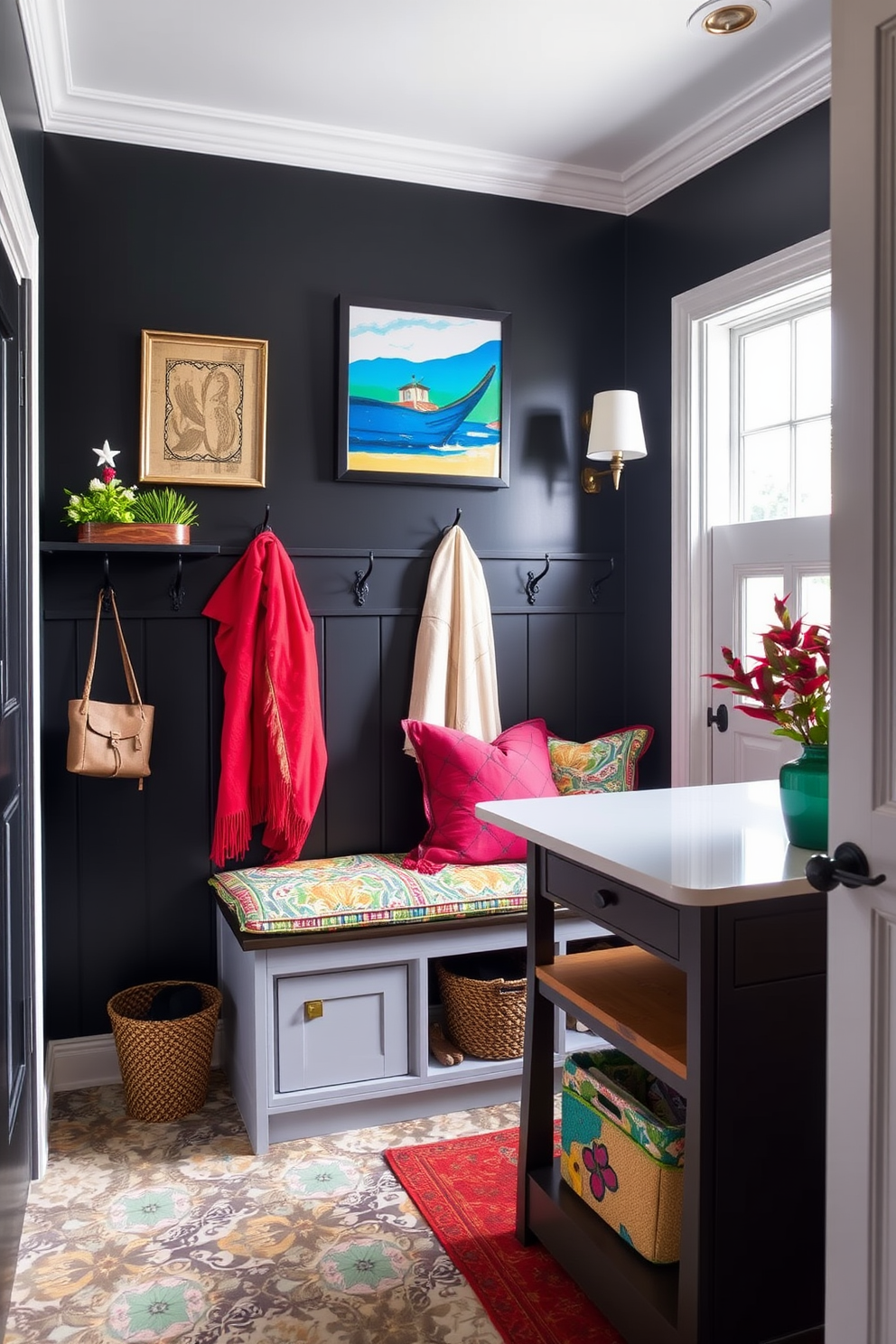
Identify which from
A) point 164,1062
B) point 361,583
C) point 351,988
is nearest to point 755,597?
point 361,583

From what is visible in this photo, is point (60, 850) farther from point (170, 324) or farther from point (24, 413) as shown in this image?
point (170, 324)

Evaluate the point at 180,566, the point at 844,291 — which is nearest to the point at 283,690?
the point at 180,566

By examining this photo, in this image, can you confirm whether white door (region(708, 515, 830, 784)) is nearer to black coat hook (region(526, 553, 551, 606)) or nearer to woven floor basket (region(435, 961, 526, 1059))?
black coat hook (region(526, 553, 551, 606))

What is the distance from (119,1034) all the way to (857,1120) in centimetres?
194

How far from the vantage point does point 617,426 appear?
3211 mm

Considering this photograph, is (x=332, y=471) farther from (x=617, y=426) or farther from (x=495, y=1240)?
(x=495, y=1240)

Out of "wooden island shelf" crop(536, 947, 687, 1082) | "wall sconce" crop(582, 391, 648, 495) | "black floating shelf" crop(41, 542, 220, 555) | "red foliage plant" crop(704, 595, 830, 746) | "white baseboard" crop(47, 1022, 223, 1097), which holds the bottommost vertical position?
"white baseboard" crop(47, 1022, 223, 1097)

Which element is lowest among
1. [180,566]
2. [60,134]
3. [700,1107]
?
[700,1107]

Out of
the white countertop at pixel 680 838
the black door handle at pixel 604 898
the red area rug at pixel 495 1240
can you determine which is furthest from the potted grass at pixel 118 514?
the red area rug at pixel 495 1240

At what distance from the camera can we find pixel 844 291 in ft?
4.62

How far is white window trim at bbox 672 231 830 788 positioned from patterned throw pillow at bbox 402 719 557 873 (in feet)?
1.71

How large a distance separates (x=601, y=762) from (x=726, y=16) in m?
1.95

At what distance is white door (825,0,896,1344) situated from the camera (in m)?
1.35

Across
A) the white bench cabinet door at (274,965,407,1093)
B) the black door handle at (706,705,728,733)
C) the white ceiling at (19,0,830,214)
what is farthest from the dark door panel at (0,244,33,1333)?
the black door handle at (706,705,728,733)
